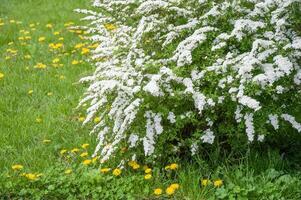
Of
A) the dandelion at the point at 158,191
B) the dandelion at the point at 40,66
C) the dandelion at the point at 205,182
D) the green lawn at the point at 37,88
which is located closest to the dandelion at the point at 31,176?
the green lawn at the point at 37,88

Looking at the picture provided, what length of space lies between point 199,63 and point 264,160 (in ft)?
3.02

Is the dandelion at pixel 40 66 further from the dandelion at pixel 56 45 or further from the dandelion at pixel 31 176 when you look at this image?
the dandelion at pixel 31 176

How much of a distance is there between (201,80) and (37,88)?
9.02ft

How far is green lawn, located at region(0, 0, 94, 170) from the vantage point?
4.93 meters

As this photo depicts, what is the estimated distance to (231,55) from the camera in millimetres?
4047

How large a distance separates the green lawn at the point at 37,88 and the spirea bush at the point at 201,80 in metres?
0.78

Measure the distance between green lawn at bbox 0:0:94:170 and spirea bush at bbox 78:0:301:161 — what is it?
78 cm

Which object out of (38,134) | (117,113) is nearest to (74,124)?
(38,134)

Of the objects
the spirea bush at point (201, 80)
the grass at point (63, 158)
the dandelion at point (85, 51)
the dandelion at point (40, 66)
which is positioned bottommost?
the grass at point (63, 158)

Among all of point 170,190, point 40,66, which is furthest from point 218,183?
point 40,66

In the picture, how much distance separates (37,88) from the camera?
6.27 metres

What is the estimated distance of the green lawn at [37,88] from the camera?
493 cm

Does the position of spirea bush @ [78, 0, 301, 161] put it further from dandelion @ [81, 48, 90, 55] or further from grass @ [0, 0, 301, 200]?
dandelion @ [81, 48, 90, 55]

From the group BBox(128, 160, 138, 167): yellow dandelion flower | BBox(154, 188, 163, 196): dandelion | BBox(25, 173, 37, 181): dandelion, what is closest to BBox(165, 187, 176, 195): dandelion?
BBox(154, 188, 163, 196): dandelion
